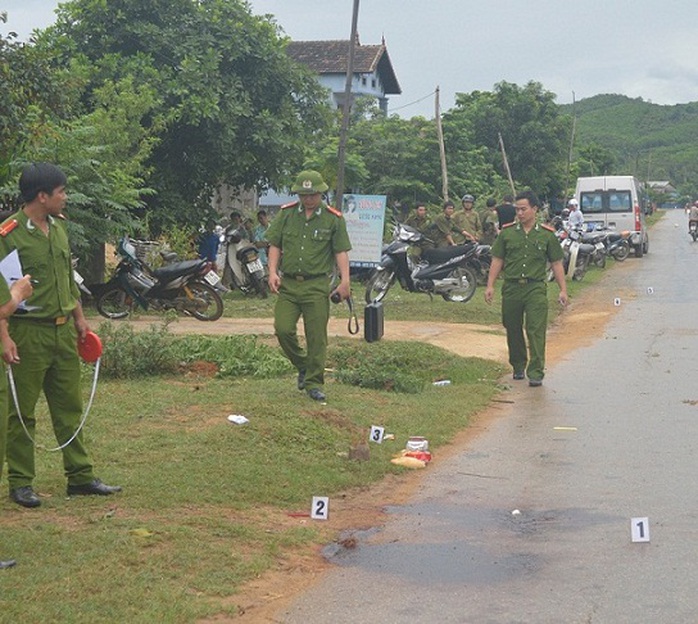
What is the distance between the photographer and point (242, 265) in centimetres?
2077

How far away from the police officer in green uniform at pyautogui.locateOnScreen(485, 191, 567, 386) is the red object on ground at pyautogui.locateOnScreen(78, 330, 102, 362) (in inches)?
240

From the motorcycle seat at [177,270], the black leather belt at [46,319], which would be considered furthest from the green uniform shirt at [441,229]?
the black leather belt at [46,319]

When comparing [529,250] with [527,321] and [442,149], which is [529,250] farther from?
[442,149]

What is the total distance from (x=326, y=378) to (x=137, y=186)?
407 inches

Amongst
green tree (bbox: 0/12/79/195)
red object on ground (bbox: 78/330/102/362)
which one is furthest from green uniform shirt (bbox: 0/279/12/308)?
green tree (bbox: 0/12/79/195)

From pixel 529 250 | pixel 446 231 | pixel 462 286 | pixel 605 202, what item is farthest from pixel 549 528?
pixel 605 202

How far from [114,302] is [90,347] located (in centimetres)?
1072

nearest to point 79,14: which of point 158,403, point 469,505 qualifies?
point 158,403

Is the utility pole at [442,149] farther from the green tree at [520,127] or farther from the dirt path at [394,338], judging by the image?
the green tree at [520,127]

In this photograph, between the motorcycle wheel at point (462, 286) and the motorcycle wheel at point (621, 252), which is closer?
the motorcycle wheel at point (462, 286)

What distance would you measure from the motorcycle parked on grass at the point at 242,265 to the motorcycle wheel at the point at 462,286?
314 cm

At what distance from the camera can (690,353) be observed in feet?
→ 47.8

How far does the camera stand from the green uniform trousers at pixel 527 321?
12156 millimetres

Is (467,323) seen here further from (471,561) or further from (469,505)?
(471,561)
